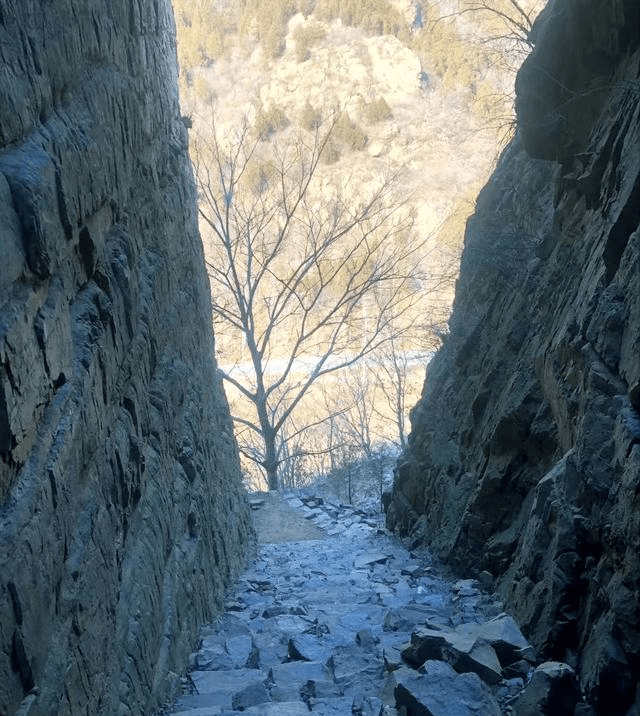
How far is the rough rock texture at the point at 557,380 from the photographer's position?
346cm

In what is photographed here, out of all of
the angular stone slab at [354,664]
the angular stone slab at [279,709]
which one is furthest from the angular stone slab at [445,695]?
the angular stone slab at [354,664]

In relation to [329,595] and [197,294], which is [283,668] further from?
[197,294]

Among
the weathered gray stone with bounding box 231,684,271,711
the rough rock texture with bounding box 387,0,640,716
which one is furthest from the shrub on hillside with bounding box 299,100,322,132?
the weathered gray stone with bounding box 231,684,271,711

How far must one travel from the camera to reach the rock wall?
8.04ft

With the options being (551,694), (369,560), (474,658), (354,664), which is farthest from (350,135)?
(551,694)

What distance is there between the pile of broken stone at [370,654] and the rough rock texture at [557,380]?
23 centimetres

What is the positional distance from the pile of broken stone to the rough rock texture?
23 centimetres

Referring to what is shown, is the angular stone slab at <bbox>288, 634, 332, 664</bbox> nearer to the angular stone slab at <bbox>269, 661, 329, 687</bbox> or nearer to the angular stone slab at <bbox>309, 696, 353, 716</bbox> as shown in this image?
the angular stone slab at <bbox>269, 661, 329, 687</bbox>

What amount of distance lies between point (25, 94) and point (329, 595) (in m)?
5.29

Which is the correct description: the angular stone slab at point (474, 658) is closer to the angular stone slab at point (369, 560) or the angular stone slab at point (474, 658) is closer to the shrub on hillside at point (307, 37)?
the angular stone slab at point (369, 560)

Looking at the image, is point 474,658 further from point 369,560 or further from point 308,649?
point 369,560

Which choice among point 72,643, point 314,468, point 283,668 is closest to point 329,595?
point 283,668

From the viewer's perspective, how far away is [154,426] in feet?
15.8

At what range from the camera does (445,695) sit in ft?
11.1
